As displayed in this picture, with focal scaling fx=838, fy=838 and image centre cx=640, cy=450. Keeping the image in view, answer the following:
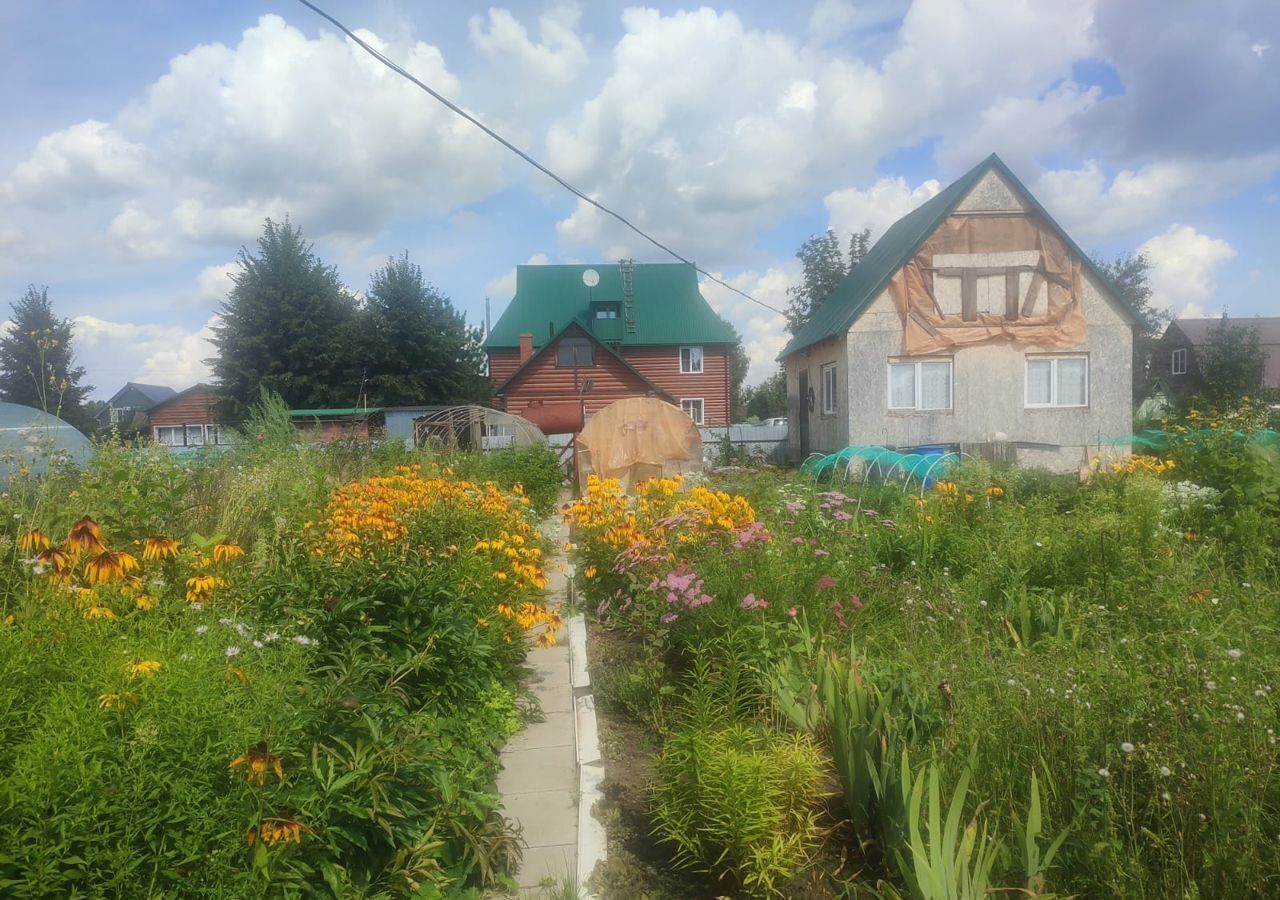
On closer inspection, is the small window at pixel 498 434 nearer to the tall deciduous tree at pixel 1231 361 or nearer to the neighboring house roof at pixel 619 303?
the neighboring house roof at pixel 619 303

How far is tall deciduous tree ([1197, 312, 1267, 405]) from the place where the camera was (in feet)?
Result: 93.9

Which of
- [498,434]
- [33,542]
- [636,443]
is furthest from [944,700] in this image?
[498,434]

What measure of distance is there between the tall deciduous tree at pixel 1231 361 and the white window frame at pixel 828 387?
17.4m

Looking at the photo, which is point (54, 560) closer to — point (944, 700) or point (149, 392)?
point (944, 700)

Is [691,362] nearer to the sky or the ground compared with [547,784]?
nearer to the sky

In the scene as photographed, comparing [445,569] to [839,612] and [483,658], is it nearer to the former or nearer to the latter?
[483,658]

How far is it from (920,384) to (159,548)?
48.0 feet

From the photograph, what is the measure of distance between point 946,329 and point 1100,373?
3009 mm

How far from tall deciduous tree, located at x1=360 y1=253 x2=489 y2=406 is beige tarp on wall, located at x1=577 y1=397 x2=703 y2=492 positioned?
65.5ft

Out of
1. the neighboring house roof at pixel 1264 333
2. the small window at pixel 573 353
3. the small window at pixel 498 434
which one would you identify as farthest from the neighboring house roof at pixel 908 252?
the neighboring house roof at pixel 1264 333

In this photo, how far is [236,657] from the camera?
101 inches

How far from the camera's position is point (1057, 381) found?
15805 mm

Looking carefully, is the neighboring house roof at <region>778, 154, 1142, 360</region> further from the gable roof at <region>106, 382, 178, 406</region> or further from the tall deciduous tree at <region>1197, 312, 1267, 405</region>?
the gable roof at <region>106, 382, 178, 406</region>

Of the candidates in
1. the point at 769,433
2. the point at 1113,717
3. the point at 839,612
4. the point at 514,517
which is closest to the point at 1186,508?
the point at 839,612
